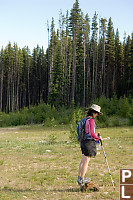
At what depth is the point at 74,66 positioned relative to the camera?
3856cm

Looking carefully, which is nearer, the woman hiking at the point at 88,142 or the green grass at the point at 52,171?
the woman hiking at the point at 88,142

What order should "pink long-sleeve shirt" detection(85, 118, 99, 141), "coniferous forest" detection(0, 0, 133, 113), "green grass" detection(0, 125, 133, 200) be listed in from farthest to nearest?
"coniferous forest" detection(0, 0, 133, 113) → "green grass" detection(0, 125, 133, 200) → "pink long-sleeve shirt" detection(85, 118, 99, 141)

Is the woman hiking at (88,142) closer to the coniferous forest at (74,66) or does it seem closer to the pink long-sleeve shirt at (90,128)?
the pink long-sleeve shirt at (90,128)

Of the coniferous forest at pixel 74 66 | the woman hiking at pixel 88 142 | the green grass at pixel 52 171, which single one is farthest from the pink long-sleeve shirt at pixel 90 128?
the coniferous forest at pixel 74 66

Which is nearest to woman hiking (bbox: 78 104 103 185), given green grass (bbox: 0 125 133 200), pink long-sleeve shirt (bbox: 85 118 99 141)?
pink long-sleeve shirt (bbox: 85 118 99 141)

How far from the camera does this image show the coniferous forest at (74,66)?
40531 millimetres

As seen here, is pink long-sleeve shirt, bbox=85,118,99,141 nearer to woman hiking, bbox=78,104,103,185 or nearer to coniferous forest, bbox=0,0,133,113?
woman hiking, bbox=78,104,103,185

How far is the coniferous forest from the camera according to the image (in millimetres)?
40531

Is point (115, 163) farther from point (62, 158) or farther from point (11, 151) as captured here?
point (11, 151)

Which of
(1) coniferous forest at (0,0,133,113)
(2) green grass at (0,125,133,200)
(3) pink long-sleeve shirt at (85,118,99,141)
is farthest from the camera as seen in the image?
(1) coniferous forest at (0,0,133,113)

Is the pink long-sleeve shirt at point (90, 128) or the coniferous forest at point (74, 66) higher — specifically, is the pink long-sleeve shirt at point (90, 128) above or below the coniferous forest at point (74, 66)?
below

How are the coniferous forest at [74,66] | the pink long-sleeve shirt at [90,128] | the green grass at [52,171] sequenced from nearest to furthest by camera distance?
the pink long-sleeve shirt at [90,128] → the green grass at [52,171] → the coniferous forest at [74,66]

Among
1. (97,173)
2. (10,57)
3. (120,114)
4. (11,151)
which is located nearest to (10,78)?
(10,57)

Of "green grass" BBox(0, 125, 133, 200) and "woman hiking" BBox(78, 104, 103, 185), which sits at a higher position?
"woman hiking" BBox(78, 104, 103, 185)
